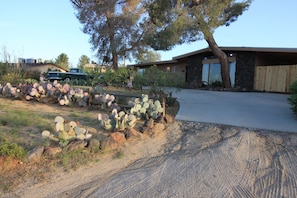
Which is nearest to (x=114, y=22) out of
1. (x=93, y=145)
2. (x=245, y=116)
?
(x=245, y=116)

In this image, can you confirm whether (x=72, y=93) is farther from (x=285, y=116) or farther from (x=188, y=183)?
(x=285, y=116)

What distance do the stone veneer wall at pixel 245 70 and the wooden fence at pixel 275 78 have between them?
12.5 inches

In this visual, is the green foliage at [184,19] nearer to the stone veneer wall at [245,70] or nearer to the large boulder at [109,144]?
the stone veneer wall at [245,70]

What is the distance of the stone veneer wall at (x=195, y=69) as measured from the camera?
22605 mm

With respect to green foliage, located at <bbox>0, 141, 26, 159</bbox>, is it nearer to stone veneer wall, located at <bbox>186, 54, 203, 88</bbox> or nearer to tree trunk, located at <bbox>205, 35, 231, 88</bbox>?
tree trunk, located at <bbox>205, 35, 231, 88</bbox>

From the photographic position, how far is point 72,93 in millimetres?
7918

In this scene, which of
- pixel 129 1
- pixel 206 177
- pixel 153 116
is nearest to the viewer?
pixel 206 177

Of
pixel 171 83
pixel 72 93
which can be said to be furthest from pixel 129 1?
pixel 72 93

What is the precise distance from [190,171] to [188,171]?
0.03m

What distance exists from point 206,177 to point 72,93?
16.9 feet

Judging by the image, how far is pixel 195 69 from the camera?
23062 mm

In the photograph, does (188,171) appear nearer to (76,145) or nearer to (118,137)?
(118,137)

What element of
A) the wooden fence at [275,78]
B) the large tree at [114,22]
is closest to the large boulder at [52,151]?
the wooden fence at [275,78]

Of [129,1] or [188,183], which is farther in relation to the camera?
[129,1]
